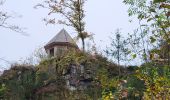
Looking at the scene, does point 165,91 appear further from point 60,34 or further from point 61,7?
point 60,34

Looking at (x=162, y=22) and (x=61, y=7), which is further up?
(x=61, y=7)

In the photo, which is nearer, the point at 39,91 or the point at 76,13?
the point at 39,91

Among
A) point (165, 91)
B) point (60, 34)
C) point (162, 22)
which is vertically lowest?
point (165, 91)

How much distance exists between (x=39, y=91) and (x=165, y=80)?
37.6 feet

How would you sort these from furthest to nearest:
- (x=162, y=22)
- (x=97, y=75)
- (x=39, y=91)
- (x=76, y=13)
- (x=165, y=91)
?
(x=76, y=13) → (x=39, y=91) → (x=97, y=75) → (x=165, y=91) → (x=162, y=22)

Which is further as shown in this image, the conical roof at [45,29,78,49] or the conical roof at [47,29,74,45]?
the conical roof at [47,29,74,45]

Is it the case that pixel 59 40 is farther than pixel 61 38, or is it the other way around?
pixel 61 38

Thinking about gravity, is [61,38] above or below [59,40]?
above

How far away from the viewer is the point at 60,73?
17.9 metres

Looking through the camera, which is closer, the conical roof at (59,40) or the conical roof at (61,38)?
the conical roof at (59,40)

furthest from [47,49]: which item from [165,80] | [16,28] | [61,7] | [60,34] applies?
[165,80]

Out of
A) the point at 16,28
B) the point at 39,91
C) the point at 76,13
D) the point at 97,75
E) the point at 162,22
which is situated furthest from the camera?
the point at 76,13

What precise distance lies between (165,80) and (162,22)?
1.41m

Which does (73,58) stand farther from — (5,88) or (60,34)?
(60,34)
